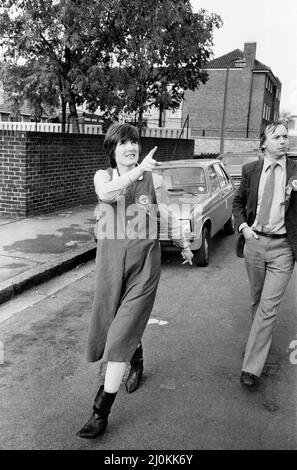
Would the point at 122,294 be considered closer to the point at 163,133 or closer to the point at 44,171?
the point at 44,171

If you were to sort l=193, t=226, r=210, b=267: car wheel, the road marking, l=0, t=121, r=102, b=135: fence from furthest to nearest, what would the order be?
l=0, t=121, r=102, b=135: fence → l=193, t=226, r=210, b=267: car wheel → the road marking

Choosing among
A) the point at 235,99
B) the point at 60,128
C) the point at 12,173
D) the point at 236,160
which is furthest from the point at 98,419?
the point at 235,99

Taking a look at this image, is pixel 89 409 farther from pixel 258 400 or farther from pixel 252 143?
pixel 252 143

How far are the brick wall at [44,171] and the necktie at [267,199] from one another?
654 centimetres

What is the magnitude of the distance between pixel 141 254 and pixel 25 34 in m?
9.06

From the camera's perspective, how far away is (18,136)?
9.09 m

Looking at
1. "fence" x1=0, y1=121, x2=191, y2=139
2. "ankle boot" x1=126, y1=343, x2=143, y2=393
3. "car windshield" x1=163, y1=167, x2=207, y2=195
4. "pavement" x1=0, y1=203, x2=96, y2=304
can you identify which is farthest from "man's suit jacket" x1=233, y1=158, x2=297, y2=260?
→ "fence" x1=0, y1=121, x2=191, y2=139

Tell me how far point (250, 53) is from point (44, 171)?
38168 millimetres

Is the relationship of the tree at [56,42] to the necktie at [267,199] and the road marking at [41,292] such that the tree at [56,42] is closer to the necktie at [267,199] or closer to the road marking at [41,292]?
the road marking at [41,292]

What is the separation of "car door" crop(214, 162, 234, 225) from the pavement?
2388 mm

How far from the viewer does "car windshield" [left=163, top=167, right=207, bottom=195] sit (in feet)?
25.2

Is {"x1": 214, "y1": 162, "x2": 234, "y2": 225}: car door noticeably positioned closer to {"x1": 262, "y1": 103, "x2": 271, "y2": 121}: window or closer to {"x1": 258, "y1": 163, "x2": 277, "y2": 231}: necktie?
{"x1": 258, "y1": 163, "x2": 277, "y2": 231}: necktie

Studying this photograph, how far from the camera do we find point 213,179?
8.18 metres
